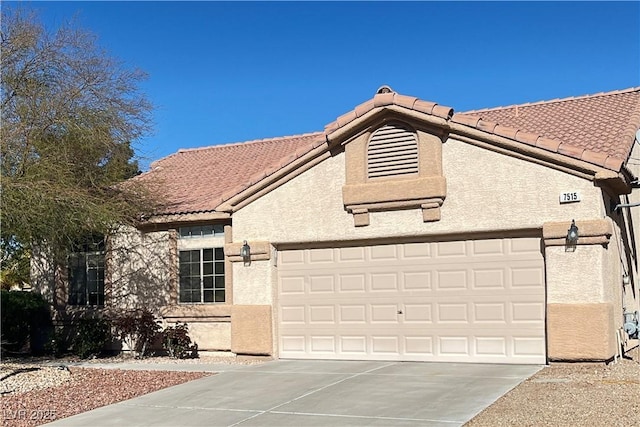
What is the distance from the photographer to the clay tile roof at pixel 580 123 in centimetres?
1227

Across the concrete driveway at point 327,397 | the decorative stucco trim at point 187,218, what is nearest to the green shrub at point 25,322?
the decorative stucco trim at point 187,218

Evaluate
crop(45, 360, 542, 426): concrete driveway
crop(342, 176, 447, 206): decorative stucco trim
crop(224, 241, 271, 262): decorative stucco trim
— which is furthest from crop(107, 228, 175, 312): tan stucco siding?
crop(342, 176, 447, 206): decorative stucco trim

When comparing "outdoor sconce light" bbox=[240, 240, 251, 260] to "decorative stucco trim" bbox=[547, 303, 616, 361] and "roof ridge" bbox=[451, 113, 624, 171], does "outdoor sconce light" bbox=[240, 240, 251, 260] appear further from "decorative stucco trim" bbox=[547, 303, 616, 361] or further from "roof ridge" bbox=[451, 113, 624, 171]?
"decorative stucco trim" bbox=[547, 303, 616, 361]

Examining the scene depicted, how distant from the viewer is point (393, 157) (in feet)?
44.5

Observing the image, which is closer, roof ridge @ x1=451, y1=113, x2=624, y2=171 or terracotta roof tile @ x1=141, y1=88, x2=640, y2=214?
roof ridge @ x1=451, y1=113, x2=624, y2=171

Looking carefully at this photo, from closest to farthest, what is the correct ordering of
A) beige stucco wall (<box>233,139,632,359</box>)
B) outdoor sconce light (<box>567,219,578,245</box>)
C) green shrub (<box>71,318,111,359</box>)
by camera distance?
outdoor sconce light (<box>567,219,578,245</box>)
beige stucco wall (<box>233,139,632,359</box>)
green shrub (<box>71,318,111,359</box>)

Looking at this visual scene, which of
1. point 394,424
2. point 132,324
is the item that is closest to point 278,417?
point 394,424

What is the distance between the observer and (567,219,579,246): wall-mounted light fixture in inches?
467

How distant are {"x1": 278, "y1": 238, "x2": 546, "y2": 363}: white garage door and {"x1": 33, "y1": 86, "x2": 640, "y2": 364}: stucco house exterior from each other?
0.07 feet

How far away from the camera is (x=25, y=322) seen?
17.4 metres

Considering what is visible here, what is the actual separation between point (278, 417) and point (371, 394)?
1.65m

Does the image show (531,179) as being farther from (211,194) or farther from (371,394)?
(211,194)

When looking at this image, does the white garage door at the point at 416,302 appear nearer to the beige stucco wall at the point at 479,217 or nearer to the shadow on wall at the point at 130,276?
the beige stucco wall at the point at 479,217

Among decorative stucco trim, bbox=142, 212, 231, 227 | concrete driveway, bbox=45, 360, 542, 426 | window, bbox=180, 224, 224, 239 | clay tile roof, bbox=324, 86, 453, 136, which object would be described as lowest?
concrete driveway, bbox=45, 360, 542, 426
